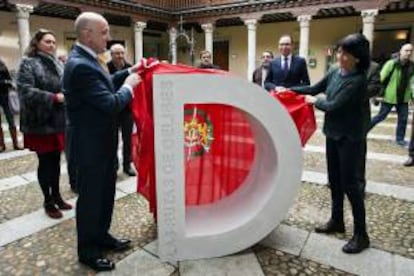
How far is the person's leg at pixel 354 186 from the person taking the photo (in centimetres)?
230

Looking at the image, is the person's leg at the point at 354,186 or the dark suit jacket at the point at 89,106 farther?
the person's leg at the point at 354,186

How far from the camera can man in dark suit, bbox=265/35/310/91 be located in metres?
3.90

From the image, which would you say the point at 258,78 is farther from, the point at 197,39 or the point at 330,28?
the point at 197,39

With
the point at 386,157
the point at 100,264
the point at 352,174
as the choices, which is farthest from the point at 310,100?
the point at 386,157

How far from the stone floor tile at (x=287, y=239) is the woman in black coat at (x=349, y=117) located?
12.9 inches

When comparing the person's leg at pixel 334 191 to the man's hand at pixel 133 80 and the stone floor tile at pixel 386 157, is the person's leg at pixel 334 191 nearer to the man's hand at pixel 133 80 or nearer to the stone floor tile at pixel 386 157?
the man's hand at pixel 133 80

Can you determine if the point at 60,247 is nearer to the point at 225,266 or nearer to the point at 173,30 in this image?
the point at 225,266

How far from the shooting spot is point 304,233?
105 inches

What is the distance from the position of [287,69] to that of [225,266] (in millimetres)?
2533

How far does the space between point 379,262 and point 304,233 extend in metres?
0.58

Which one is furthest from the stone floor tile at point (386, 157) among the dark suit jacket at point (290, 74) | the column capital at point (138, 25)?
the column capital at point (138, 25)

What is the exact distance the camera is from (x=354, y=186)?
7.62ft

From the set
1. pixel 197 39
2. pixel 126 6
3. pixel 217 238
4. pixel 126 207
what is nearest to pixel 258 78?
pixel 126 207

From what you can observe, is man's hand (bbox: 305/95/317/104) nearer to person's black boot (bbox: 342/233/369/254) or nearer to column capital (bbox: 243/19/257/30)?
person's black boot (bbox: 342/233/369/254)
